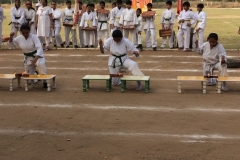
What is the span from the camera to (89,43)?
50.6 feet

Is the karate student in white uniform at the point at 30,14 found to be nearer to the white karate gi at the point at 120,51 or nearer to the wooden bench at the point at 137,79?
the white karate gi at the point at 120,51

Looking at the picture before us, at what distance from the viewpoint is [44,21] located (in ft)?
48.3

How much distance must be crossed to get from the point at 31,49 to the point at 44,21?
17.4ft

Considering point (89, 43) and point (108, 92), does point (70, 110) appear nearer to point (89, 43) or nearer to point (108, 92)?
Answer: point (108, 92)

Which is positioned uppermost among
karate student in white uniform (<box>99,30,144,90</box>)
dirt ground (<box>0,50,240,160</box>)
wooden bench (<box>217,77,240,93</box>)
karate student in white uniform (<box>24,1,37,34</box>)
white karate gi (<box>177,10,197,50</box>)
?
karate student in white uniform (<box>24,1,37,34</box>)

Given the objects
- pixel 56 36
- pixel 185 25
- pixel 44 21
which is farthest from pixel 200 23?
pixel 44 21

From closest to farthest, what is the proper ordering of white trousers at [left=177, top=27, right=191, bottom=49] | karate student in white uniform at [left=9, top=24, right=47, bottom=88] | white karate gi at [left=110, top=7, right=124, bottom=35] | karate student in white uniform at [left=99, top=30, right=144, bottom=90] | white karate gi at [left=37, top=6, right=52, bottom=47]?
karate student in white uniform at [left=99, top=30, right=144, bottom=90] → karate student in white uniform at [left=9, top=24, right=47, bottom=88] → white trousers at [left=177, top=27, right=191, bottom=49] → white karate gi at [left=110, top=7, right=124, bottom=35] → white karate gi at [left=37, top=6, right=52, bottom=47]

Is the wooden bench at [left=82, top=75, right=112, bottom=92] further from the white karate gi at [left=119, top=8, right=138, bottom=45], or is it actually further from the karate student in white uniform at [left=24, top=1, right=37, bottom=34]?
the karate student in white uniform at [left=24, top=1, right=37, bottom=34]

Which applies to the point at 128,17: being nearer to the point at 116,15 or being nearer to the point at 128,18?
the point at 128,18

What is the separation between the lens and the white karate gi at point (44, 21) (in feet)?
48.3

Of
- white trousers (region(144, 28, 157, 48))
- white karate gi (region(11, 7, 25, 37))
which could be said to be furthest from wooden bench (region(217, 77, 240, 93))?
white karate gi (region(11, 7, 25, 37))

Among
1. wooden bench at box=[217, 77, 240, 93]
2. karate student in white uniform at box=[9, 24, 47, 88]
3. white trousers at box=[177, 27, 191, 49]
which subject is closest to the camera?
wooden bench at box=[217, 77, 240, 93]

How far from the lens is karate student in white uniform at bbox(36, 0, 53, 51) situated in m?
14.7

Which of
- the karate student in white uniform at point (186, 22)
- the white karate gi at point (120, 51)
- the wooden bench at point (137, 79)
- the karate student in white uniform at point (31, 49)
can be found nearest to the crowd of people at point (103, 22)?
the karate student in white uniform at point (186, 22)
